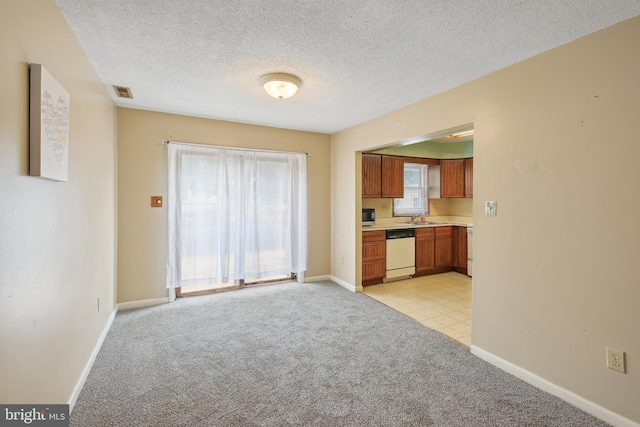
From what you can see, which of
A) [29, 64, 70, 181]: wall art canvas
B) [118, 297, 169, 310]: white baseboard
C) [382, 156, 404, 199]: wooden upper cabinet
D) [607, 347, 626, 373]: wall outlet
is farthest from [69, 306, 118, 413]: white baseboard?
[382, 156, 404, 199]: wooden upper cabinet

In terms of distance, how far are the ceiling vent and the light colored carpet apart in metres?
2.50

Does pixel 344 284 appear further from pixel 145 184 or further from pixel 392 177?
pixel 145 184

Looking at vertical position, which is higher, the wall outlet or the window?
the window

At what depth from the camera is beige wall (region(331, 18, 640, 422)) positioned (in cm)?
176

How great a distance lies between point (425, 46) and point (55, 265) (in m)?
2.79

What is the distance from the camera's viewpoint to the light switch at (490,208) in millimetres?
2467

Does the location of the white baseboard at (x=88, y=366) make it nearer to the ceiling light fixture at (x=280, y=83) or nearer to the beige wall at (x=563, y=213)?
the ceiling light fixture at (x=280, y=83)

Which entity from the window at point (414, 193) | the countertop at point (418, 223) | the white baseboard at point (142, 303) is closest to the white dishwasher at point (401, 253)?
the countertop at point (418, 223)

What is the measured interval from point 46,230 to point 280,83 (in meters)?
2.00

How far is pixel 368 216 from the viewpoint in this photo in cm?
525

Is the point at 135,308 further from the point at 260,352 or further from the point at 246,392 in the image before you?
the point at 246,392

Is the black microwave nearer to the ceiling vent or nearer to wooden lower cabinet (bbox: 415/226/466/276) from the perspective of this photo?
wooden lower cabinet (bbox: 415/226/466/276)

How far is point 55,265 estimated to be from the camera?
1651mm

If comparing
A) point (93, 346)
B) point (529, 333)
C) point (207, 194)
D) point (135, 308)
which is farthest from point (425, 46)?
point (135, 308)
